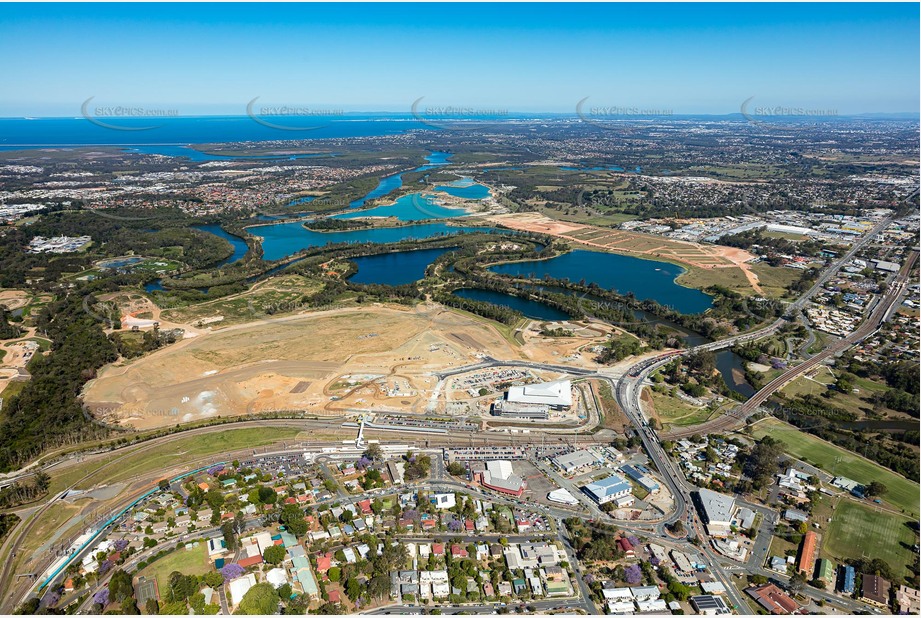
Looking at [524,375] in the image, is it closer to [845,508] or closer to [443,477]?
[443,477]

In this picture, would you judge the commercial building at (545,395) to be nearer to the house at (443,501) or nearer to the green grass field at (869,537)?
the house at (443,501)

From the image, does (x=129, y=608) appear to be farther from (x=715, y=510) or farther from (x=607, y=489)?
(x=715, y=510)

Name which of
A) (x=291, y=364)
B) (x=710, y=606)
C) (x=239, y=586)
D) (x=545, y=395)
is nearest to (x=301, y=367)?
(x=291, y=364)

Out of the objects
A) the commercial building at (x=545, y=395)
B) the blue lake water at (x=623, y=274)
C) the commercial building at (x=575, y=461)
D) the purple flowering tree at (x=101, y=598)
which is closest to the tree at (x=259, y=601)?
the purple flowering tree at (x=101, y=598)

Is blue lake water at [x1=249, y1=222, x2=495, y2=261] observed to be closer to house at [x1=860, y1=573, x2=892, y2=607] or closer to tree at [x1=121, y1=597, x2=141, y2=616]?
tree at [x1=121, y1=597, x2=141, y2=616]

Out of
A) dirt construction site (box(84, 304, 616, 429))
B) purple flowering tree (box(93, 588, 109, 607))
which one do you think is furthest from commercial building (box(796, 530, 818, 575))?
purple flowering tree (box(93, 588, 109, 607))
